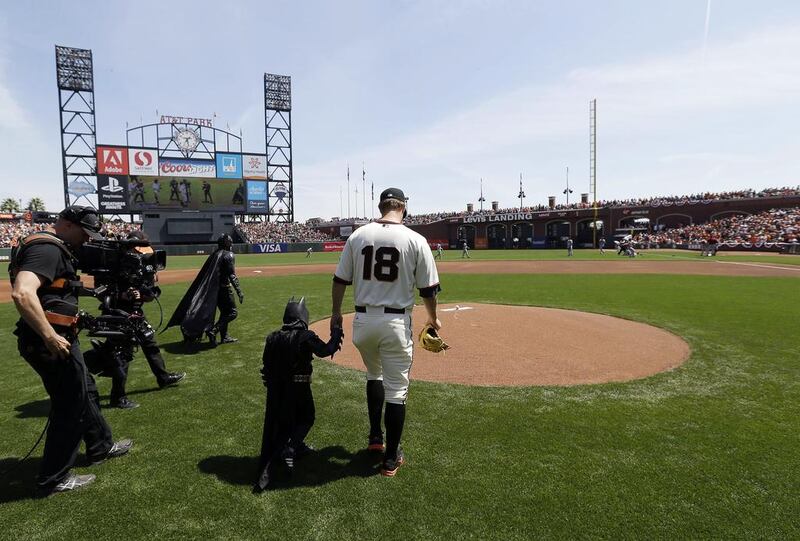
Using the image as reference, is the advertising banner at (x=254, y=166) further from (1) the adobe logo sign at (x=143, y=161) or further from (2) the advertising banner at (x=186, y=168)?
(1) the adobe logo sign at (x=143, y=161)

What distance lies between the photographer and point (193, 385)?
5.70m

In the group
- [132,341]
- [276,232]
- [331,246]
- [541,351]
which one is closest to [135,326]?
[132,341]

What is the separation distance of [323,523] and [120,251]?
3.65m

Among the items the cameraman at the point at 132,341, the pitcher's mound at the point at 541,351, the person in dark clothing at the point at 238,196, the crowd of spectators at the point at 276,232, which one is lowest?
the pitcher's mound at the point at 541,351

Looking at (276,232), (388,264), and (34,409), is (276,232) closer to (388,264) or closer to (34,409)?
(34,409)

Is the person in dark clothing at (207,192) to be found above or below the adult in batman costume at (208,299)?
above

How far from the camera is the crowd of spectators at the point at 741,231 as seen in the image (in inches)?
1571

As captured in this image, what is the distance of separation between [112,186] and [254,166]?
58.9 ft

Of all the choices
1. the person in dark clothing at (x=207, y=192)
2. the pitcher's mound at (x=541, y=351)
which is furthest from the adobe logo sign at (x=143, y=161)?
the pitcher's mound at (x=541, y=351)

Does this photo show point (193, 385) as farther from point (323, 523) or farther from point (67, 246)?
point (323, 523)

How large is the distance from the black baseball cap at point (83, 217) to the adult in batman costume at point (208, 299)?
3820mm

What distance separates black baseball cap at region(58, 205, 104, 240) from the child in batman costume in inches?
66.6

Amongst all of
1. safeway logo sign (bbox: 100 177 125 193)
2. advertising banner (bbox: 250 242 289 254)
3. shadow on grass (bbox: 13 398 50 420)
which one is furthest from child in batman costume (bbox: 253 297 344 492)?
safeway logo sign (bbox: 100 177 125 193)

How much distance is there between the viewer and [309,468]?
11.7ft
